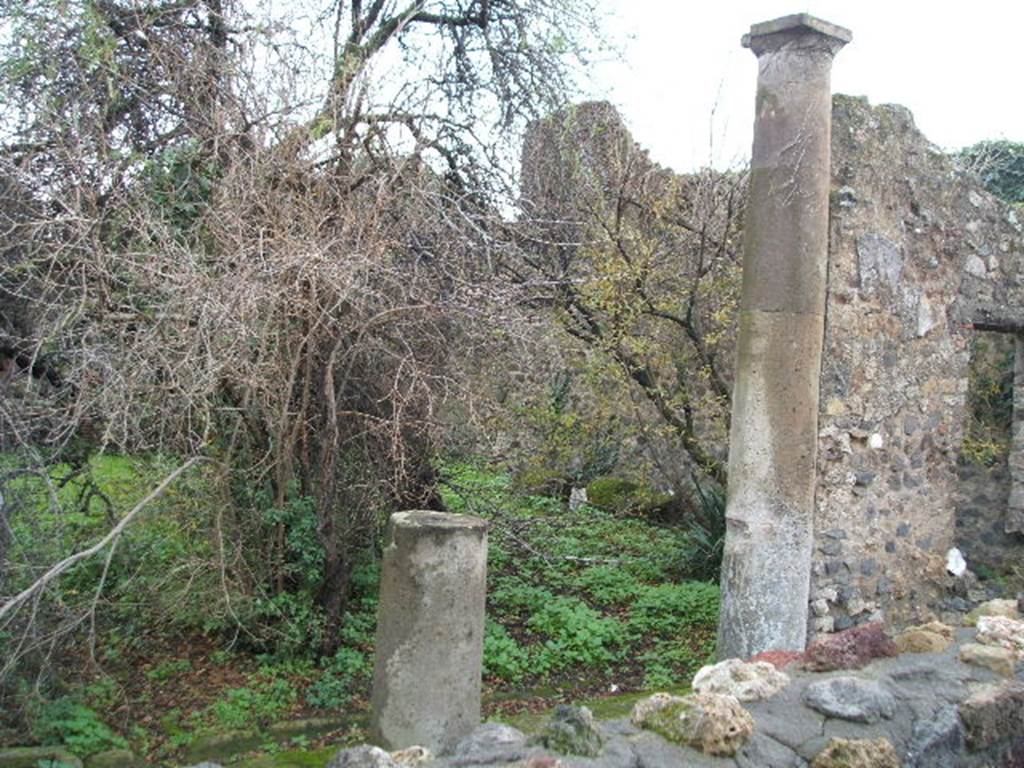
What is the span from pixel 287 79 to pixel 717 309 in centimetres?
357

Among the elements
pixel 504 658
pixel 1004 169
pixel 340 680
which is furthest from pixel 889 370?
pixel 1004 169

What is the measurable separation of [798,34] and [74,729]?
4972 mm

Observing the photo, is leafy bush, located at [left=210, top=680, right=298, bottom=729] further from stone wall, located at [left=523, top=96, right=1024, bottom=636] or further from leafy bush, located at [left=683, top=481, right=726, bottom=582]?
leafy bush, located at [left=683, top=481, right=726, bottom=582]

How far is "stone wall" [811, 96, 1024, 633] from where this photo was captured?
564 cm

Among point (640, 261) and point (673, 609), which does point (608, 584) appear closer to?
point (673, 609)

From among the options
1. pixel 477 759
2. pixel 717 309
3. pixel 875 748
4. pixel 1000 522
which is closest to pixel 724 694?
pixel 875 748

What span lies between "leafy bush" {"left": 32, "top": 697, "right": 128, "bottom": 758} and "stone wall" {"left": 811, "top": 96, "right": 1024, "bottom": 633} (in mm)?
3961

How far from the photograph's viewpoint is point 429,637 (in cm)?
→ 402

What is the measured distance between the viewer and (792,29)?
4.62m

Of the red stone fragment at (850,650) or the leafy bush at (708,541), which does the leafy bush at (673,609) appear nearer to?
the leafy bush at (708,541)

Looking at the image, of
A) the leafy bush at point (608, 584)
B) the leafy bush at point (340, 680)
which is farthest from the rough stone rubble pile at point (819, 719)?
the leafy bush at point (608, 584)

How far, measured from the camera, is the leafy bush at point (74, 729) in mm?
4492

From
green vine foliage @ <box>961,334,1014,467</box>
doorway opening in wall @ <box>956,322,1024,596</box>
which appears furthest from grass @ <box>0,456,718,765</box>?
green vine foliage @ <box>961,334,1014,467</box>

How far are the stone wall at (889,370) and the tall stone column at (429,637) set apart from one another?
8.15 feet
